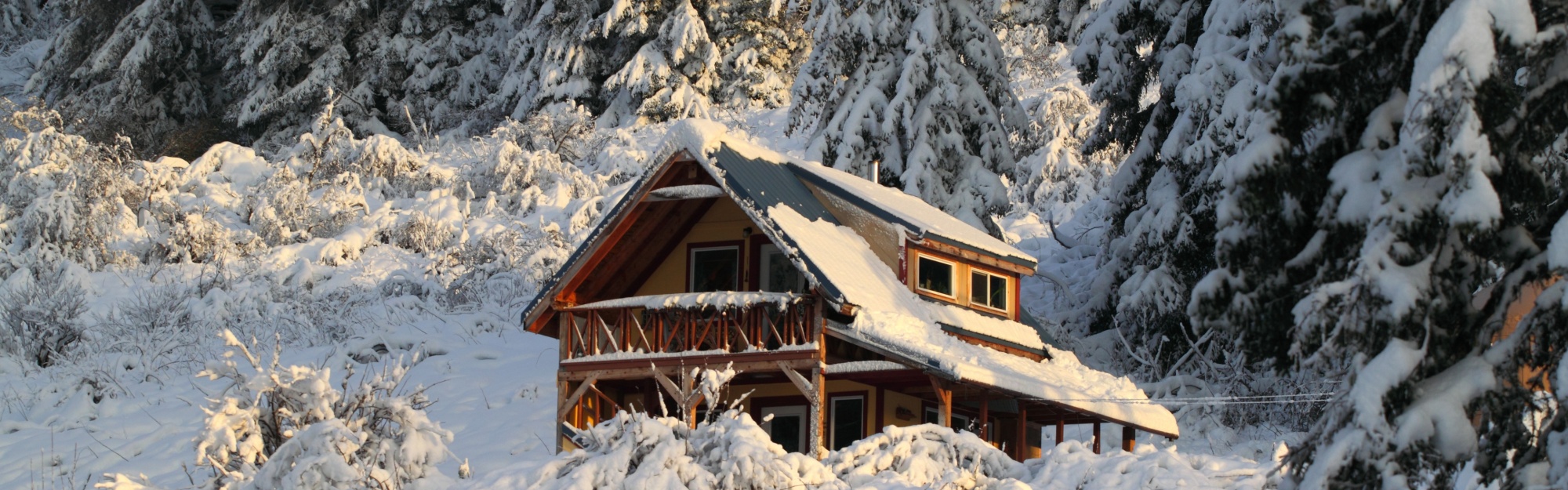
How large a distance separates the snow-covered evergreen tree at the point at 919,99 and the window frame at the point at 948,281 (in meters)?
6.31

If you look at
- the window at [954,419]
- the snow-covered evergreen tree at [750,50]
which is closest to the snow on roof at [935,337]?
the window at [954,419]

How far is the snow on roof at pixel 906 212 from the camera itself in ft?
77.5

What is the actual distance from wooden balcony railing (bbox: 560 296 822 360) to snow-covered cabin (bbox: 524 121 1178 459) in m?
0.03

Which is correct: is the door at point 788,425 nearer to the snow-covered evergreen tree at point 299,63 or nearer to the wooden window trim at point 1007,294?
the wooden window trim at point 1007,294

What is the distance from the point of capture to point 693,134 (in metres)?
22.3

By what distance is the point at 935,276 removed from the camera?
78.8ft

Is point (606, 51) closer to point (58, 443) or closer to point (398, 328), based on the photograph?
point (398, 328)

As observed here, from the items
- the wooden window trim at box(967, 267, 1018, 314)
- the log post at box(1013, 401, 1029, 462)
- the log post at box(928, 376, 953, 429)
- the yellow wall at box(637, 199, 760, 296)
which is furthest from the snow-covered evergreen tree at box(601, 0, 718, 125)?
the log post at box(928, 376, 953, 429)

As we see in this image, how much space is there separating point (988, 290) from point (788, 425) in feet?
11.5

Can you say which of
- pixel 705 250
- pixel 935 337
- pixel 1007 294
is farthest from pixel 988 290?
pixel 705 250

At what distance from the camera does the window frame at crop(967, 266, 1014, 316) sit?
24516 mm

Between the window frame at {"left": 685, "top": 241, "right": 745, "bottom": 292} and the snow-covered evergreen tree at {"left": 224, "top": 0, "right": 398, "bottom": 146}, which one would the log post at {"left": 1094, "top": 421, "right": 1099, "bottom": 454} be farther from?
the snow-covered evergreen tree at {"left": 224, "top": 0, "right": 398, "bottom": 146}

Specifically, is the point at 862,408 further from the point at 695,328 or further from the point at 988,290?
the point at 695,328

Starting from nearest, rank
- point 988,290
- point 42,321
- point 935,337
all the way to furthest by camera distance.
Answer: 1. point 935,337
2. point 988,290
3. point 42,321
